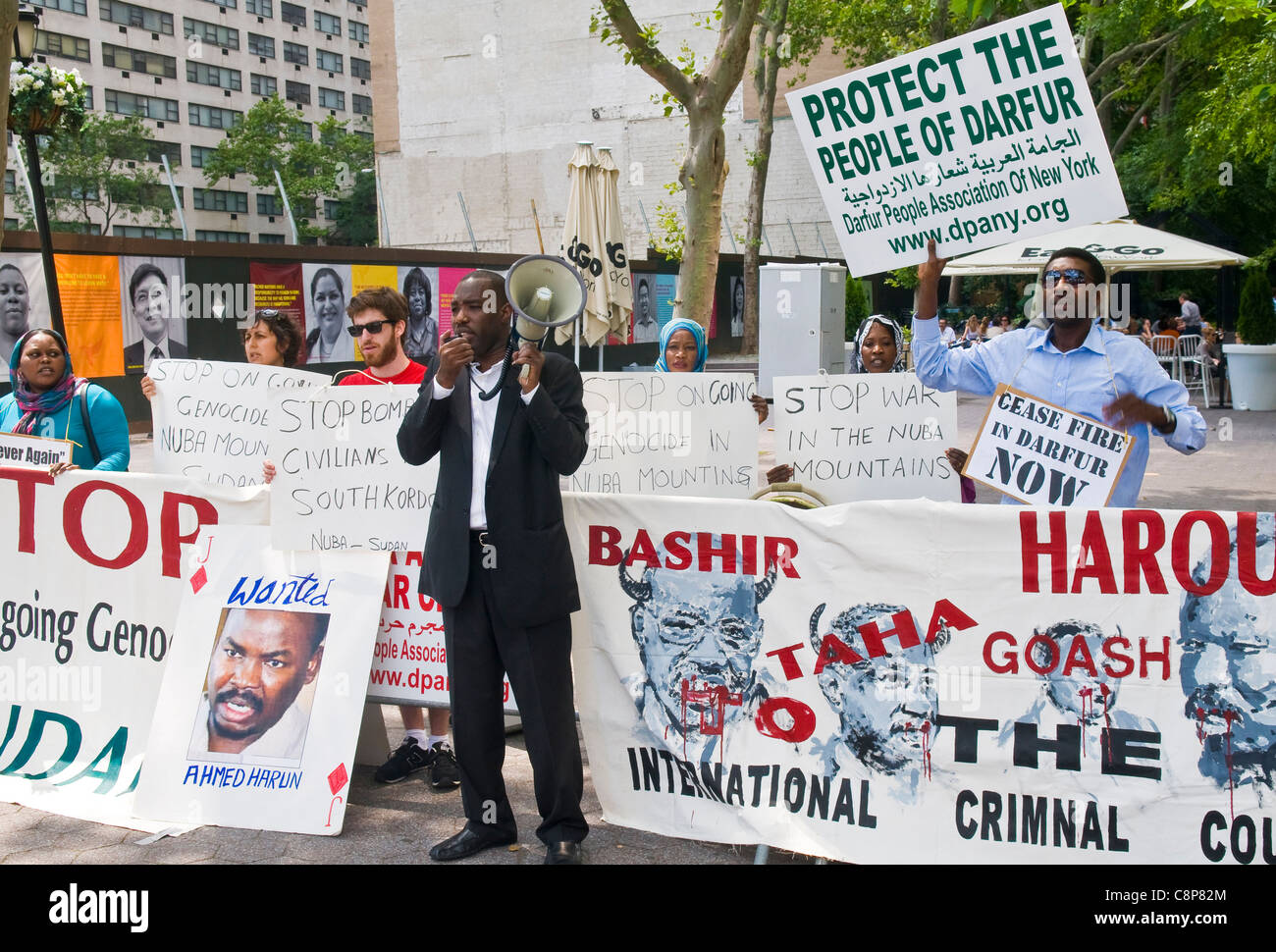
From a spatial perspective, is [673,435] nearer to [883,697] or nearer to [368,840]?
[883,697]

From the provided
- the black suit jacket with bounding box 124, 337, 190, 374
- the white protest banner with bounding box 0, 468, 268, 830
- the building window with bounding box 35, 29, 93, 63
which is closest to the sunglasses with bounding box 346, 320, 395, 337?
the white protest banner with bounding box 0, 468, 268, 830

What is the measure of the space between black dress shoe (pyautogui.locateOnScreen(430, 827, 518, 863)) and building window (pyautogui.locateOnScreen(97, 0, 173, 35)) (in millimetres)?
85650

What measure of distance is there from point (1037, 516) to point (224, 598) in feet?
9.66

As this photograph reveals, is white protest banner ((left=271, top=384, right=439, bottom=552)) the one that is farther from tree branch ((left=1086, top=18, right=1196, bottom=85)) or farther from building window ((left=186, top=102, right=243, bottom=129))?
building window ((left=186, top=102, right=243, bottom=129))

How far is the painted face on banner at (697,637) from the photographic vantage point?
3.97 metres

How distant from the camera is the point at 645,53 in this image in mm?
10031

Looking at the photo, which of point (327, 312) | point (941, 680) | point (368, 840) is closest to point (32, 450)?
point (368, 840)

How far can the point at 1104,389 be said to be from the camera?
165 inches

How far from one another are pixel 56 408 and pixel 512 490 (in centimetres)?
273

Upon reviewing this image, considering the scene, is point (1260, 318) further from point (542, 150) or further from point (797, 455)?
point (542, 150)

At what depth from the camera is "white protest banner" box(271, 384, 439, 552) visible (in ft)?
15.0

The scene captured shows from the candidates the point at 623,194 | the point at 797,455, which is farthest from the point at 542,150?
the point at 797,455

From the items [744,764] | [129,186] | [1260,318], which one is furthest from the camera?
[129,186]

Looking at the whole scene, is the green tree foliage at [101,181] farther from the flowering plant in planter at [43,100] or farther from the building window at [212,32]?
the flowering plant in planter at [43,100]
